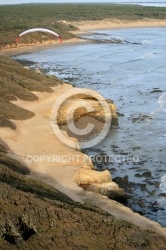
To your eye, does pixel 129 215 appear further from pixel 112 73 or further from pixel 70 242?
pixel 112 73

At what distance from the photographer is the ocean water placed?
617 inches

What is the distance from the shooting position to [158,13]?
384 feet

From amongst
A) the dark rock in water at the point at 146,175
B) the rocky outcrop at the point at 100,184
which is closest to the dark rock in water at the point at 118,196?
the rocky outcrop at the point at 100,184

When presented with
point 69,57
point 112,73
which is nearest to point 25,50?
point 69,57

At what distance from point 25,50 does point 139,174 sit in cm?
4768

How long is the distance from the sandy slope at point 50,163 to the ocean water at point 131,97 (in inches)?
56.6

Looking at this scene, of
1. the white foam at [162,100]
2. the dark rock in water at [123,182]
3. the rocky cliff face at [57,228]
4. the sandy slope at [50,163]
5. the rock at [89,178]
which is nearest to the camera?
the rocky cliff face at [57,228]

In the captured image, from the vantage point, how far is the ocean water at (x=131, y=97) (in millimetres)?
15672

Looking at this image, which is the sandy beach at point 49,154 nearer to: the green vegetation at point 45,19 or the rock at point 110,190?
the rock at point 110,190

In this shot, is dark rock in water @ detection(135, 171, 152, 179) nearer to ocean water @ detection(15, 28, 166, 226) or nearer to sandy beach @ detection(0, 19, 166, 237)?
ocean water @ detection(15, 28, 166, 226)

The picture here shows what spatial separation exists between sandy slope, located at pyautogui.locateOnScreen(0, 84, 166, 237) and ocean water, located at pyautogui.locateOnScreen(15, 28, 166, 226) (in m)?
1.44

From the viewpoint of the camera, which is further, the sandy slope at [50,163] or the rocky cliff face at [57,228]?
the sandy slope at [50,163]

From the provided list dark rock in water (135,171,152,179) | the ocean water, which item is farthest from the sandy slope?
dark rock in water (135,171,152,179)

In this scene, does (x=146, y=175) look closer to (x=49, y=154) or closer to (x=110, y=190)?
(x=110, y=190)
